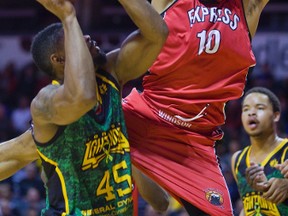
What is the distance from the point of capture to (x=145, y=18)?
163 inches

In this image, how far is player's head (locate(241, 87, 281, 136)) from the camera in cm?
629

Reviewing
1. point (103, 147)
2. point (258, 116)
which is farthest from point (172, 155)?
point (258, 116)

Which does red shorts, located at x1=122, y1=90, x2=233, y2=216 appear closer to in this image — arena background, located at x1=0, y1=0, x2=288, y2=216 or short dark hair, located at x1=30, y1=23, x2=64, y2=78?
short dark hair, located at x1=30, y1=23, x2=64, y2=78

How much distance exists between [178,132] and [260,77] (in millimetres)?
8408

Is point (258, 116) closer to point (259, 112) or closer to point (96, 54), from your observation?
point (259, 112)

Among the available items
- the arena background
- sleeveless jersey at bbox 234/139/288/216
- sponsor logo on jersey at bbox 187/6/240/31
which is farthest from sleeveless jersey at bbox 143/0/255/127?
the arena background

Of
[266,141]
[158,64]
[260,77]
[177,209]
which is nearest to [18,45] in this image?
[260,77]

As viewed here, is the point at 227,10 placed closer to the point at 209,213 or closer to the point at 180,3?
the point at 180,3

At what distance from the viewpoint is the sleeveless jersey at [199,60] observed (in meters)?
4.77

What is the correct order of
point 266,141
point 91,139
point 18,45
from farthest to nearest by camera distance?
point 18,45, point 266,141, point 91,139

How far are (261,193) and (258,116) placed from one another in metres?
0.75

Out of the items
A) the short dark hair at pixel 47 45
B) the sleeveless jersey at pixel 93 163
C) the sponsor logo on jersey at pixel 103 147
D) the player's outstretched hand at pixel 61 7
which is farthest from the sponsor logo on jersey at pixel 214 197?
the player's outstretched hand at pixel 61 7

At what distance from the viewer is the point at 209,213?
4.72 m

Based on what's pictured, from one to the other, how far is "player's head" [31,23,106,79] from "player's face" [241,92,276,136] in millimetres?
2368
